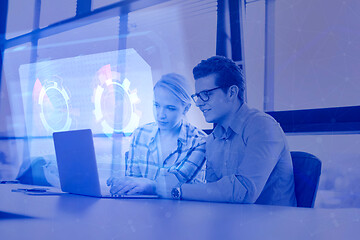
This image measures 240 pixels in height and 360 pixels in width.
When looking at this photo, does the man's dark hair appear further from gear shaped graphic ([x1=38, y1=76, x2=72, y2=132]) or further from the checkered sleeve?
gear shaped graphic ([x1=38, y1=76, x2=72, y2=132])

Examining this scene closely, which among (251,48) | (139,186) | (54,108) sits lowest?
(139,186)

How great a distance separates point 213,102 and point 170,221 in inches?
30.4

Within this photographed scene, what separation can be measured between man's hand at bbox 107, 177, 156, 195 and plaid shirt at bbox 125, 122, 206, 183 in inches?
13.0

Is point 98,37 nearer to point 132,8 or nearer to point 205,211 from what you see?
point 132,8

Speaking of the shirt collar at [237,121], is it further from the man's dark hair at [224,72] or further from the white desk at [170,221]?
the white desk at [170,221]

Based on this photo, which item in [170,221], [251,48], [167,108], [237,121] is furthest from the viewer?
[251,48]

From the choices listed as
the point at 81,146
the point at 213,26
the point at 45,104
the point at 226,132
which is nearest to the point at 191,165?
the point at 226,132

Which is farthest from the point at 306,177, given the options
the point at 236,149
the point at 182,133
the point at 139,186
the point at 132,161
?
the point at 132,161

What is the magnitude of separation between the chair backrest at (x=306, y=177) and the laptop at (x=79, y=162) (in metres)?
0.52

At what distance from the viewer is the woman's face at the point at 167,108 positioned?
157 centimetres

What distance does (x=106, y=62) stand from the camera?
8.30 feet

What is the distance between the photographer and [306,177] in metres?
1.03

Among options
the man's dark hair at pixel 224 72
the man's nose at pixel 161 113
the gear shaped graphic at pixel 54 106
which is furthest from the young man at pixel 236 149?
the gear shaped graphic at pixel 54 106

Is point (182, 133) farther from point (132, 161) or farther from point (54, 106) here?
point (54, 106)
